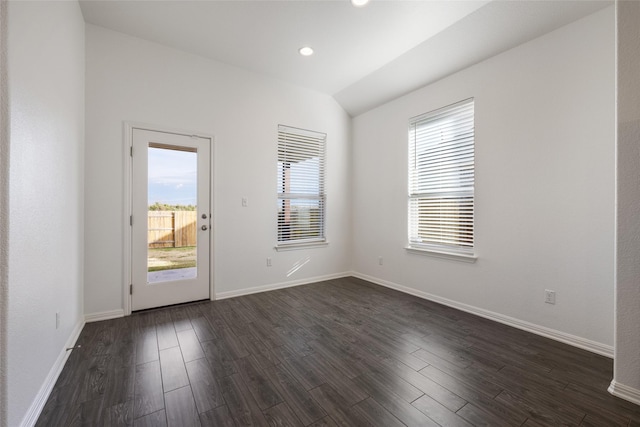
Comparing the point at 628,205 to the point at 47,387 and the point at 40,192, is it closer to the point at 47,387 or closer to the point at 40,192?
the point at 40,192

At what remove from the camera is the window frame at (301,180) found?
165 inches

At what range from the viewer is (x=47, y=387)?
5.64ft

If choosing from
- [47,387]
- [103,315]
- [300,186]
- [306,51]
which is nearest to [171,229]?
[103,315]

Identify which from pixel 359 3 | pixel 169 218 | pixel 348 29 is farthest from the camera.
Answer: pixel 169 218

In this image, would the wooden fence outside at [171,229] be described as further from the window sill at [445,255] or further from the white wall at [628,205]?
the white wall at [628,205]

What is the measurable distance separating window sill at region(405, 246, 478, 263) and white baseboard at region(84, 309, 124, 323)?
3630 millimetres

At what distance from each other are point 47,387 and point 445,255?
3755mm

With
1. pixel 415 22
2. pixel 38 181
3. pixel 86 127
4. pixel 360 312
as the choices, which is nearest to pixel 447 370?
pixel 360 312

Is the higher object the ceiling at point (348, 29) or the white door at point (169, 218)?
the ceiling at point (348, 29)

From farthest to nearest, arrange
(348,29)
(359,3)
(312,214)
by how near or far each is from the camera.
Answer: (312,214) < (348,29) < (359,3)

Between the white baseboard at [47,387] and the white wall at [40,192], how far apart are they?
0.03 metres

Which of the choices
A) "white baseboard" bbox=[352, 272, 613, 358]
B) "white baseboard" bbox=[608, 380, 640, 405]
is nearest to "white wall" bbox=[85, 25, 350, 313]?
"white baseboard" bbox=[352, 272, 613, 358]

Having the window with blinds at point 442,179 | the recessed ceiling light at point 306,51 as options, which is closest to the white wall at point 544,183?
the window with blinds at point 442,179

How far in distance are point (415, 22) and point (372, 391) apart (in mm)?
3318
